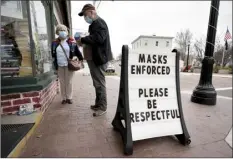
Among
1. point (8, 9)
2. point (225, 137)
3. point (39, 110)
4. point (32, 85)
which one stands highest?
point (8, 9)

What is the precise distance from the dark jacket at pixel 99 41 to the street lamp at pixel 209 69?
2636 millimetres

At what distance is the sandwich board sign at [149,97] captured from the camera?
6.45 ft

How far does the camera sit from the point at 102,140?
2195 millimetres

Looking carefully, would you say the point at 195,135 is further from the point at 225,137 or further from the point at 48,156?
the point at 48,156

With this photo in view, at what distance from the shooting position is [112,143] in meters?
2.13

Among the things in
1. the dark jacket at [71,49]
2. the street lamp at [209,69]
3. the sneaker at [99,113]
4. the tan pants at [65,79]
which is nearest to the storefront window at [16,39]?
the dark jacket at [71,49]

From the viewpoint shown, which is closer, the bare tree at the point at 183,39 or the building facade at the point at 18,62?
the building facade at the point at 18,62

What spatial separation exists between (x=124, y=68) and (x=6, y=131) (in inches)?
68.6

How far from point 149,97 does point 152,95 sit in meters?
0.05

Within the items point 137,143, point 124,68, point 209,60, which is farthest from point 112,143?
point 209,60

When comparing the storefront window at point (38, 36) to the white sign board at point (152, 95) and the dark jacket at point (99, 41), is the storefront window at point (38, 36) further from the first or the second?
the white sign board at point (152, 95)

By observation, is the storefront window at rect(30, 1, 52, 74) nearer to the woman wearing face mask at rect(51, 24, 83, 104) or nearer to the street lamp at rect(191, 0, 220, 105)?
the woman wearing face mask at rect(51, 24, 83, 104)

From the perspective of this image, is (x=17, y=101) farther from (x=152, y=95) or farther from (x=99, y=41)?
(x=152, y=95)

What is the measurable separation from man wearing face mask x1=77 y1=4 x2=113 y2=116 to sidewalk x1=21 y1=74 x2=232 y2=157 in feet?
1.69
